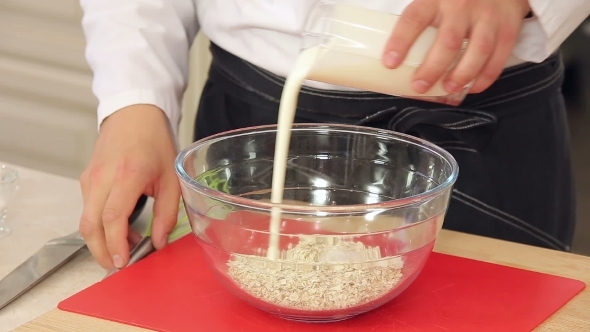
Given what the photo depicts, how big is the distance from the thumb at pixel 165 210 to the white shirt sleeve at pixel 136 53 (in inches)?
4.0

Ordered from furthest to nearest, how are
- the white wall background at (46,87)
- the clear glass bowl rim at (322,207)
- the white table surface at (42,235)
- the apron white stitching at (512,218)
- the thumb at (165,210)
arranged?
the white wall background at (46,87) < the apron white stitching at (512,218) < the thumb at (165,210) < the white table surface at (42,235) < the clear glass bowl rim at (322,207)

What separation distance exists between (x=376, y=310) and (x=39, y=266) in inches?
12.6

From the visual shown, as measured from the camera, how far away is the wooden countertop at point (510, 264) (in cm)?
63

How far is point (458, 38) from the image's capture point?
63 cm

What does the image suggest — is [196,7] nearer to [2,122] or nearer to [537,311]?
[537,311]

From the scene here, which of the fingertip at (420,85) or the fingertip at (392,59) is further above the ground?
the fingertip at (392,59)

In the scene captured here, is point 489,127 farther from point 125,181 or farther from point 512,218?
point 125,181

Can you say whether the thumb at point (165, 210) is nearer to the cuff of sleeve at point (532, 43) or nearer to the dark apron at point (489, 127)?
the dark apron at point (489, 127)

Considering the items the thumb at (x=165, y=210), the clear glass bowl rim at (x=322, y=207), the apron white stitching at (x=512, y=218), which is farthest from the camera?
the apron white stitching at (x=512, y=218)

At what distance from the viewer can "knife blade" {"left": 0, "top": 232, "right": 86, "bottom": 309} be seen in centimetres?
69

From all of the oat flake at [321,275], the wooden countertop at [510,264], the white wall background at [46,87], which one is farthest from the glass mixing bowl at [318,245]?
the white wall background at [46,87]

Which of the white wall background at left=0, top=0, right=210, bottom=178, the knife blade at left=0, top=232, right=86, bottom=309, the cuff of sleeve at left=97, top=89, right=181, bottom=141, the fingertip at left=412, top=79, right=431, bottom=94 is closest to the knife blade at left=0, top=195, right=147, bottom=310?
the knife blade at left=0, top=232, right=86, bottom=309

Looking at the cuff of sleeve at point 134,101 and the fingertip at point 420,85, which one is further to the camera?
the cuff of sleeve at point 134,101

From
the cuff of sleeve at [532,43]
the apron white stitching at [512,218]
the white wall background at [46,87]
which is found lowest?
the white wall background at [46,87]
